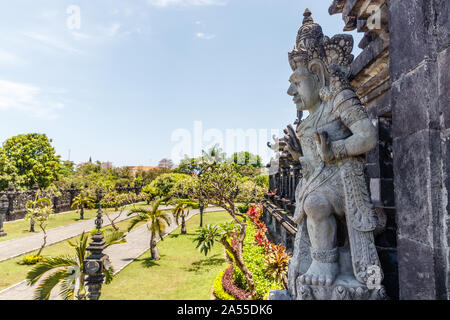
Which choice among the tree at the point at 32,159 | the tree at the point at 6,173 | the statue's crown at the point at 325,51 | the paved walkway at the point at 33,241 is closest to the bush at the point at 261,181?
the paved walkway at the point at 33,241

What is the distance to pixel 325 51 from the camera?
2.62m

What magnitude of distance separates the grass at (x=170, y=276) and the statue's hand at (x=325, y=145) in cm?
702

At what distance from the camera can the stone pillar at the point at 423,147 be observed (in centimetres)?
183

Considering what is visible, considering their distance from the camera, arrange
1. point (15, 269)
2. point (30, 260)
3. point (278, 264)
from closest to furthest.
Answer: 1. point (278, 264)
2. point (15, 269)
3. point (30, 260)

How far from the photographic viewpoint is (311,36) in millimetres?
2871

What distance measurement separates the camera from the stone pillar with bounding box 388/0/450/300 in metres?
1.83

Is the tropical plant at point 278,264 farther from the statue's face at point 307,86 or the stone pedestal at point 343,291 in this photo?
the statue's face at point 307,86

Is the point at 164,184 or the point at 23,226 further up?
the point at 164,184

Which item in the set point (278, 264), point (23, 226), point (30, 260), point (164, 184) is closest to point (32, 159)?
point (23, 226)

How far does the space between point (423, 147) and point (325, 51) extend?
4.07 ft

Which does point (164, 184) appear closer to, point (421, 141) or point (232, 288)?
point (232, 288)

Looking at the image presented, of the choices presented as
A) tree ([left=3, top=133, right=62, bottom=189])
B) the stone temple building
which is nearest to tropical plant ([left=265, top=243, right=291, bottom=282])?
the stone temple building
